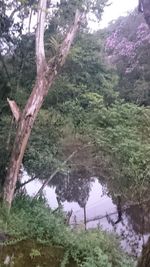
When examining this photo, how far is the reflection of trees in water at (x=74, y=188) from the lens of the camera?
997cm

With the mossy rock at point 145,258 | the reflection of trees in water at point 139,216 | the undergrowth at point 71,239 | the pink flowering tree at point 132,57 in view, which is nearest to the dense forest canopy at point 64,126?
the undergrowth at point 71,239

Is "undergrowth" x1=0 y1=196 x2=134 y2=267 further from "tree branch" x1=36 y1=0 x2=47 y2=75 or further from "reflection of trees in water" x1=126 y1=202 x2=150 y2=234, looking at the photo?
"reflection of trees in water" x1=126 y1=202 x2=150 y2=234

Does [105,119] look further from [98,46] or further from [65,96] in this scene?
[98,46]

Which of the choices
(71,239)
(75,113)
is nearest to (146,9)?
(75,113)

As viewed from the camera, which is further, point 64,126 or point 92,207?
point 92,207

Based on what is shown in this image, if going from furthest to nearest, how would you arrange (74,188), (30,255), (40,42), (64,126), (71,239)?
(74,188) < (64,126) < (40,42) < (71,239) < (30,255)

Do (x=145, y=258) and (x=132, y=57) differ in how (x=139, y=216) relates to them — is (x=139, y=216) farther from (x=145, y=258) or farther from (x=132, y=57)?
(x=132, y=57)

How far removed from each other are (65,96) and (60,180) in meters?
2.36

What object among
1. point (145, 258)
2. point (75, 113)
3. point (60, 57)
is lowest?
point (145, 258)

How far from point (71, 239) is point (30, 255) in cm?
58

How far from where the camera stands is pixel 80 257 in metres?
4.67

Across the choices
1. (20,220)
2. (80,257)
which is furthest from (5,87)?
(80,257)

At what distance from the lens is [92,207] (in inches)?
417

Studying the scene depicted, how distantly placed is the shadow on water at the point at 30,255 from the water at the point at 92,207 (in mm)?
3813
